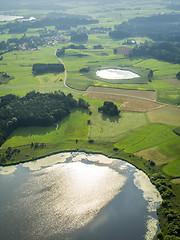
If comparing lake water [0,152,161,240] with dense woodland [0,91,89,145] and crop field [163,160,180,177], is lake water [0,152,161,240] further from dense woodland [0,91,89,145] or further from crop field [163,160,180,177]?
dense woodland [0,91,89,145]

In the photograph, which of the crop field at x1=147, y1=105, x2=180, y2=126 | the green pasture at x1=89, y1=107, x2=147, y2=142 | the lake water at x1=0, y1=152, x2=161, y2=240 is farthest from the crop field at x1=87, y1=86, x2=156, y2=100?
the lake water at x1=0, y1=152, x2=161, y2=240

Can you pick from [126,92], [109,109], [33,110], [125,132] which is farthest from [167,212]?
[126,92]

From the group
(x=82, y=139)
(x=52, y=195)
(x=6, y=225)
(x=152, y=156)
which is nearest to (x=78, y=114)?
(x=82, y=139)

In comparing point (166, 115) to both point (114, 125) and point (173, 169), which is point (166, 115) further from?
point (173, 169)

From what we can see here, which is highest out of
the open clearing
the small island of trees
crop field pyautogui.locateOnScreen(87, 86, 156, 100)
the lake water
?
the small island of trees

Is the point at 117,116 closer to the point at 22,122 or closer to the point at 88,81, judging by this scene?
the point at 22,122

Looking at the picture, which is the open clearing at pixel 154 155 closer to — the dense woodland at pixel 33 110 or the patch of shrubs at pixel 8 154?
the dense woodland at pixel 33 110
